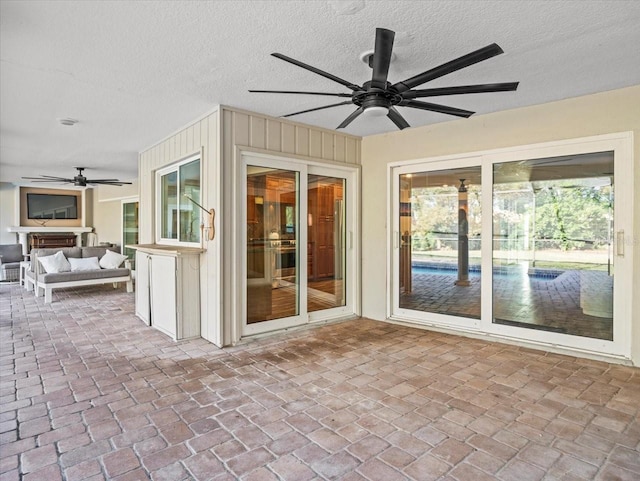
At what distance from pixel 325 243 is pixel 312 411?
274 cm

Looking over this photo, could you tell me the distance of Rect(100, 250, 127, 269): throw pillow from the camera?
7535mm

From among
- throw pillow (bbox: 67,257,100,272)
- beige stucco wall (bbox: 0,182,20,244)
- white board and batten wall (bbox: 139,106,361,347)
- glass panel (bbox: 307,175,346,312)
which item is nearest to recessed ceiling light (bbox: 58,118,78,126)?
white board and batten wall (bbox: 139,106,361,347)

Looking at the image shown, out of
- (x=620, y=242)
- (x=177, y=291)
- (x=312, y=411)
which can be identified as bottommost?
(x=312, y=411)

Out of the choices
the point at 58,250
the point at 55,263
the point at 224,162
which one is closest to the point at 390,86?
the point at 224,162

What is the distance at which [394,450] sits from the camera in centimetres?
214

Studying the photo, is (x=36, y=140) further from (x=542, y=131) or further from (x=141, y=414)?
(x=542, y=131)

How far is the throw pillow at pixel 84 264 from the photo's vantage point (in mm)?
7275

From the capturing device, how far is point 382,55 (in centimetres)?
208

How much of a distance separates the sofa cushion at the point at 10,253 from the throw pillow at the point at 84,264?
130 inches

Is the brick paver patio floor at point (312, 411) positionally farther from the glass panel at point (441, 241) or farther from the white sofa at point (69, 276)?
the white sofa at point (69, 276)

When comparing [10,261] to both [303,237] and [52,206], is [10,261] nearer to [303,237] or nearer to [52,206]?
[52,206]

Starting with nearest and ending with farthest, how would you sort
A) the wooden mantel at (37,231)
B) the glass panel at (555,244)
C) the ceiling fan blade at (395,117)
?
the ceiling fan blade at (395,117) → the glass panel at (555,244) → the wooden mantel at (37,231)

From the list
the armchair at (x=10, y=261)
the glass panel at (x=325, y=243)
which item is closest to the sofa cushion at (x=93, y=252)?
the armchair at (x=10, y=261)

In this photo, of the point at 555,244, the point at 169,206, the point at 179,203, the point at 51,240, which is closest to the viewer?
the point at 555,244
